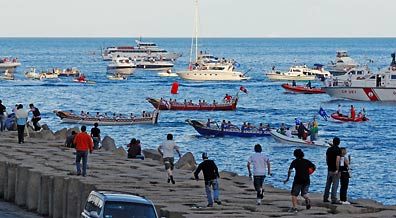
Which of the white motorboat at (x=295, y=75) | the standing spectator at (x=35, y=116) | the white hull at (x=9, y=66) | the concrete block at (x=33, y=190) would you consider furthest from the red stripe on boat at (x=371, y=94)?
the concrete block at (x=33, y=190)

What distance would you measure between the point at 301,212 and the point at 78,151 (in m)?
7.26

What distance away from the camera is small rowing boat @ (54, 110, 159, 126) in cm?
7847

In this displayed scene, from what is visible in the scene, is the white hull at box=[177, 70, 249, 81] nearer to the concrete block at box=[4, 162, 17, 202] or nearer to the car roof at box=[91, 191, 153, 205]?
the concrete block at box=[4, 162, 17, 202]

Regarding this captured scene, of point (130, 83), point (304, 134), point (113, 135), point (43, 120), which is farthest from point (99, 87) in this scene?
point (304, 134)

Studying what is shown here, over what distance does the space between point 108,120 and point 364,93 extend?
35594 millimetres

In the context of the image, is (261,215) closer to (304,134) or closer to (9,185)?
(9,185)

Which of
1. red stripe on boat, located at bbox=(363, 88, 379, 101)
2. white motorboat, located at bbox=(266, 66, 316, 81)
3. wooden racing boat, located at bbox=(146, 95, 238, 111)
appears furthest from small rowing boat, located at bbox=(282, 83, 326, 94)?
wooden racing boat, located at bbox=(146, 95, 238, 111)

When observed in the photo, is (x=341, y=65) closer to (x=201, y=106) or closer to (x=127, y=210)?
(x=201, y=106)

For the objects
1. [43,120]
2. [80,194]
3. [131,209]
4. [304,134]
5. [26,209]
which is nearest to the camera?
[131,209]

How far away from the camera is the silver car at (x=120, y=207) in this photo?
21.0m

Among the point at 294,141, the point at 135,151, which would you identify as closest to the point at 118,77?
the point at 294,141

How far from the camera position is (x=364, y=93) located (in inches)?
4158

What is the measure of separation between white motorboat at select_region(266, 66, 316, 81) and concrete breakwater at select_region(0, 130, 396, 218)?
114m

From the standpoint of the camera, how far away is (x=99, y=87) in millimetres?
139000
